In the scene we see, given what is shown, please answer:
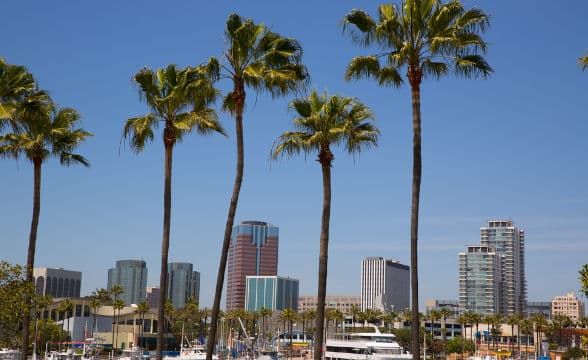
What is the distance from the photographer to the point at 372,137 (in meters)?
38.5

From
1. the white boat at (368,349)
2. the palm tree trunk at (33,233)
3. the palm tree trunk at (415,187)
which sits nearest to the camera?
the palm tree trunk at (415,187)

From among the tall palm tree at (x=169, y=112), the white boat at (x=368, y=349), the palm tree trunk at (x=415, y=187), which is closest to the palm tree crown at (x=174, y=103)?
the tall palm tree at (x=169, y=112)

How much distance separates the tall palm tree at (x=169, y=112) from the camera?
3622cm

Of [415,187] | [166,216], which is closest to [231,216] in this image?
[166,216]

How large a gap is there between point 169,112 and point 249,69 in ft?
15.6

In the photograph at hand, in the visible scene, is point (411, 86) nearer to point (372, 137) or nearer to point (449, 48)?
point (449, 48)

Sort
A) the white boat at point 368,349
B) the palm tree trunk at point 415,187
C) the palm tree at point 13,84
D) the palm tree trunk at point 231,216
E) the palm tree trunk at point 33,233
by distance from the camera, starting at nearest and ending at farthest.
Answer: the palm tree trunk at point 415,187 → the palm tree trunk at point 231,216 → the palm tree at point 13,84 → the palm tree trunk at point 33,233 → the white boat at point 368,349

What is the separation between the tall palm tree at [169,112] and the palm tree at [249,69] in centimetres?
126

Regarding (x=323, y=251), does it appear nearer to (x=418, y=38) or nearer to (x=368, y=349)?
(x=418, y=38)

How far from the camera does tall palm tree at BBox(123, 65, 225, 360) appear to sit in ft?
119

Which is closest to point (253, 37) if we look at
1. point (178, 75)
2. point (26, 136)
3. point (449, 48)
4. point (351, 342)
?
point (178, 75)

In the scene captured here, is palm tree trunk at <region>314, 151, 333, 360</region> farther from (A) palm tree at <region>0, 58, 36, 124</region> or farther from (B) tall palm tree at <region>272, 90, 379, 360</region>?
(A) palm tree at <region>0, 58, 36, 124</region>

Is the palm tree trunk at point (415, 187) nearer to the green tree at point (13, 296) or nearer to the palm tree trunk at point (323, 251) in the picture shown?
the palm tree trunk at point (323, 251)

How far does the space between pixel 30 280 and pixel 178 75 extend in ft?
43.0
